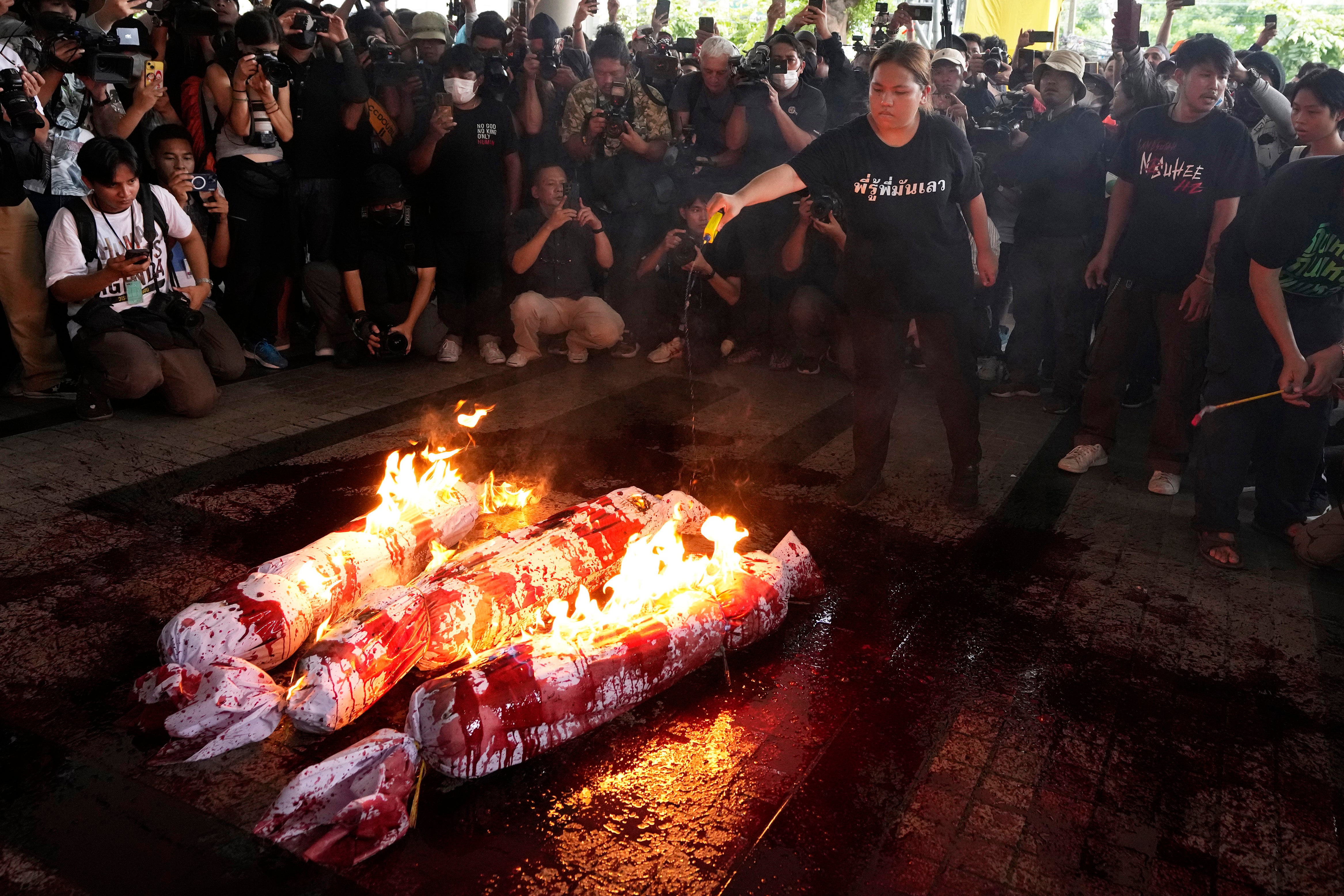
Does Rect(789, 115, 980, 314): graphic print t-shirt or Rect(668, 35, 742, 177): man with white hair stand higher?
Rect(668, 35, 742, 177): man with white hair

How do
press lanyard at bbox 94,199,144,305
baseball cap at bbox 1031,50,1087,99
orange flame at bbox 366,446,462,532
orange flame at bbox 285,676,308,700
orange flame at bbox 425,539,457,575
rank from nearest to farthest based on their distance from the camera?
orange flame at bbox 285,676,308,700 → orange flame at bbox 425,539,457,575 → orange flame at bbox 366,446,462,532 → press lanyard at bbox 94,199,144,305 → baseball cap at bbox 1031,50,1087,99

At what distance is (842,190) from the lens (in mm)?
4758

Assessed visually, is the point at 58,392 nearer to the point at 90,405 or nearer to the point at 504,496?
the point at 90,405

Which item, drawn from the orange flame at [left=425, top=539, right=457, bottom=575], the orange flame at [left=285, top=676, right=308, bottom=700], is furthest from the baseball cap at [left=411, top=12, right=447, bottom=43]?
the orange flame at [left=285, top=676, right=308, bottom=700]

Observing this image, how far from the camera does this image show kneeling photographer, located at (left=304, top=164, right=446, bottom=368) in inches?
290

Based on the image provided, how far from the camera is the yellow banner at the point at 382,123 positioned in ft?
25.0

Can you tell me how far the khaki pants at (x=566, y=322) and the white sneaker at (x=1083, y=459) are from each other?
12.0 feet

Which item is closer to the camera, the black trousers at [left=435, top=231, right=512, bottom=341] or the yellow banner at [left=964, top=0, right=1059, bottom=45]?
the black trousers at [left=435, top=231, right=512, bottom=341]

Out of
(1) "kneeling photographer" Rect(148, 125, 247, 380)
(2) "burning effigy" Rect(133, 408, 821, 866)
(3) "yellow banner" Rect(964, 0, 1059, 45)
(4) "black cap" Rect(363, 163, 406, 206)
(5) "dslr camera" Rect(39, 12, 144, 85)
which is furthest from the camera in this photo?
(3) "yellow banner" Rect(964, 0, 1059, 45)

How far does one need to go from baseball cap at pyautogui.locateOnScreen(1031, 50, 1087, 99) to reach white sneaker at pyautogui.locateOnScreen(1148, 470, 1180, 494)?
2964mm

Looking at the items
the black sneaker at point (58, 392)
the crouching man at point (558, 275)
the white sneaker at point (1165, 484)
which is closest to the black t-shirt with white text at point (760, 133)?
the crouching man at point (558, 275)

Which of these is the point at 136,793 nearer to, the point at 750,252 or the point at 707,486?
the point at 707,486

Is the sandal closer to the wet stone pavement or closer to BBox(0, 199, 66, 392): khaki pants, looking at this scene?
the wet stone pavement

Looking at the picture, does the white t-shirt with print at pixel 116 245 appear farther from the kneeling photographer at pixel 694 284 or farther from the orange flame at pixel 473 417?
the kneeling photographer at pixel 694 284
